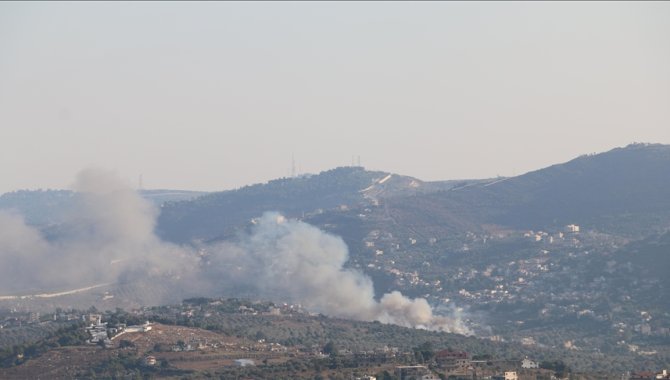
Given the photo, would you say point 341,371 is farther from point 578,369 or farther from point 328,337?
point 328,337

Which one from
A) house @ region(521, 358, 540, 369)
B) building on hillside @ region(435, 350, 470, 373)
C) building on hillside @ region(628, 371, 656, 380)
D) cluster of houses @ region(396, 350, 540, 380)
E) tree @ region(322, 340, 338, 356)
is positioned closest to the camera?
Answer: cluster of houses @ region(396, 350, 540, 380)

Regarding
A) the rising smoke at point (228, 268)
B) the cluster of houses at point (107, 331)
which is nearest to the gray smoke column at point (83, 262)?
the rising smoke at point (228, 268)

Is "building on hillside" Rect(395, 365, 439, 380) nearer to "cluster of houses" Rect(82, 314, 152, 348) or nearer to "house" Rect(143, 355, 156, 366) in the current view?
"house" Rect(143, 355, 156, 366)

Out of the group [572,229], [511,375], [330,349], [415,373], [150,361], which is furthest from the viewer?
[572,229]

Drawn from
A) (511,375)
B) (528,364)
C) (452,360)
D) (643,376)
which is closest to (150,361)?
(452,360)

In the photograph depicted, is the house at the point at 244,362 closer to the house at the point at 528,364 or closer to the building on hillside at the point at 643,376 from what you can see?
the house at the point at 528,364

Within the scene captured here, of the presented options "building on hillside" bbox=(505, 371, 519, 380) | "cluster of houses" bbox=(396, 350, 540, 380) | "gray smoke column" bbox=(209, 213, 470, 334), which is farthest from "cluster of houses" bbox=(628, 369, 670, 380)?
"gray smoke column" bbox=(209, 213, 470, 334)

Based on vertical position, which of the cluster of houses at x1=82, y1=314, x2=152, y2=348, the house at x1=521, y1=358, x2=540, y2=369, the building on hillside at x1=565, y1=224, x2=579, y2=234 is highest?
the building on hillside at x1=565, y1=224, x2=579, y2=234

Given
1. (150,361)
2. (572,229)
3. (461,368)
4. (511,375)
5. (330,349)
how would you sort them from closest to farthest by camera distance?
(511,375)
(461,368)
(150,361)
(330,349)
(572,229)

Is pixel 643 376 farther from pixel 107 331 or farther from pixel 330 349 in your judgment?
pixel 107 331

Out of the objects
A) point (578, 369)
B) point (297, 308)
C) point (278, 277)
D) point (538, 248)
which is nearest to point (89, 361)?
point (578, 369)
